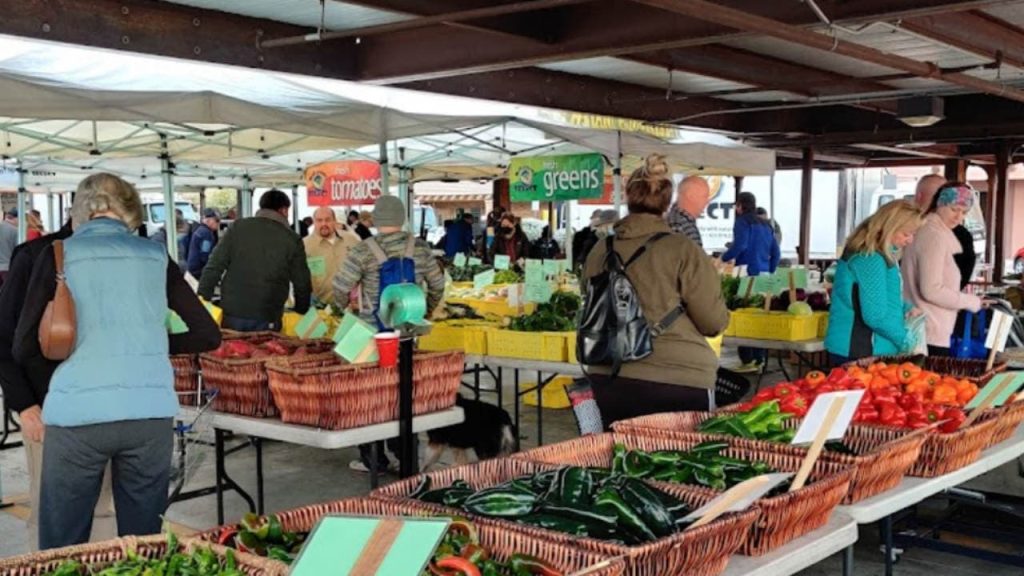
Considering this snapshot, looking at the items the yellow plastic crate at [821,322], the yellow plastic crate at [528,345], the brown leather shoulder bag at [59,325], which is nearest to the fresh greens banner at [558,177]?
the yellow plastic crate at [821,322]

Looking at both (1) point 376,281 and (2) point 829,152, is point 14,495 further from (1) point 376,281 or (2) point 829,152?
(2) point 829,152

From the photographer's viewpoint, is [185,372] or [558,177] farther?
[558,177]

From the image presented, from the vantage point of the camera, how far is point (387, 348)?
12.5ft

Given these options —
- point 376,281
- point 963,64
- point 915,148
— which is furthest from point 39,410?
point 915,148

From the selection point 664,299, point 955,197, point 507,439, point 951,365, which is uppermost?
point 955,197

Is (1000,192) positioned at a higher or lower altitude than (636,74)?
lower

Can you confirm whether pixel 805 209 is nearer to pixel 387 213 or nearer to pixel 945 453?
pixel 387 213

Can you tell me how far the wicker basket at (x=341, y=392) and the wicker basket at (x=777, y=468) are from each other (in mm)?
1125

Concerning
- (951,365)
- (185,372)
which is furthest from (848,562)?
(185,372)

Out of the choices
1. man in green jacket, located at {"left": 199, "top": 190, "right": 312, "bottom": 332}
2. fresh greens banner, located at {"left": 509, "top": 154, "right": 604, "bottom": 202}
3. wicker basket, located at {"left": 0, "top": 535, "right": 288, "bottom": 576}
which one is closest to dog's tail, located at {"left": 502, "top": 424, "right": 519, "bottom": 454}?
man in green jacket, located at {"left": 199, "top": 190, "right": 312, "bottom": 332}

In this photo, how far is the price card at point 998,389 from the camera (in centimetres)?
326

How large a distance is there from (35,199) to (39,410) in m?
26.2

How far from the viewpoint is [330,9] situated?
5121mm

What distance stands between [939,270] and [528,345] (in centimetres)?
216
